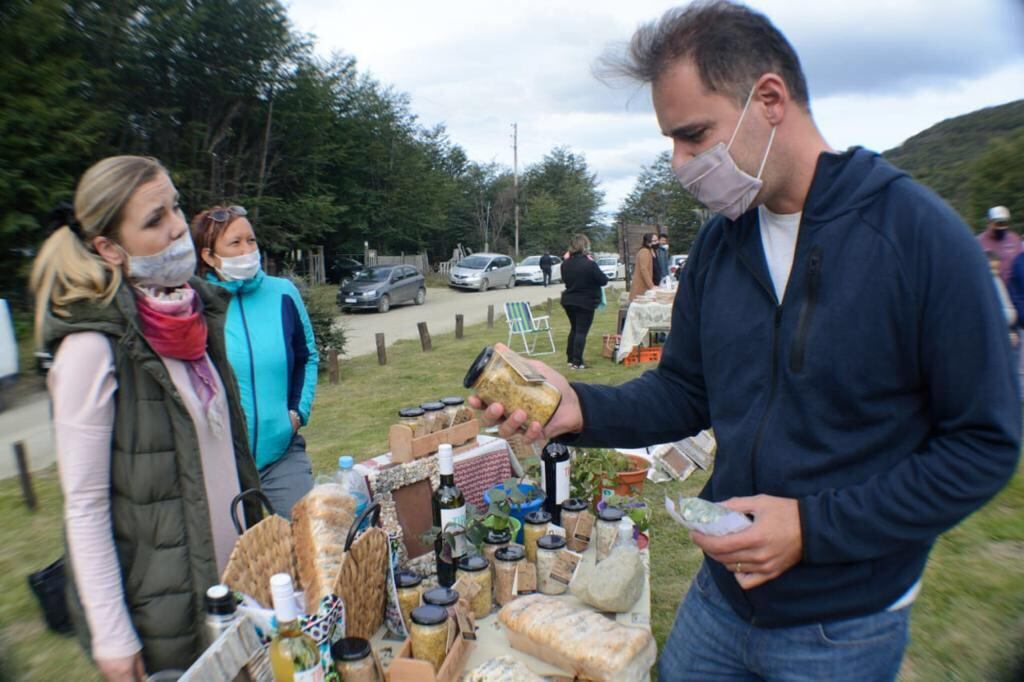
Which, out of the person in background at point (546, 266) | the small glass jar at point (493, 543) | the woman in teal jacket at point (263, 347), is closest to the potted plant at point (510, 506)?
the small glass jar at point (493, 543)

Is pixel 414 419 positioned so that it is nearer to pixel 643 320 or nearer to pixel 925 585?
pixel 925 585

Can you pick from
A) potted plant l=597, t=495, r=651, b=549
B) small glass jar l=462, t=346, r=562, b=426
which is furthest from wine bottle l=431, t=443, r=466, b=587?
→ potted plant l=597, t=495, r=651, b=549

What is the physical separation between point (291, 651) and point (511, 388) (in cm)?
82

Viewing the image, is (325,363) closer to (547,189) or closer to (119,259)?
(119,259)

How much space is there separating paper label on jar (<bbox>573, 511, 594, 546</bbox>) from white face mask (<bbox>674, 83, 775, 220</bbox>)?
5.65ft

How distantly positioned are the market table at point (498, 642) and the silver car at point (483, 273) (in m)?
24.7

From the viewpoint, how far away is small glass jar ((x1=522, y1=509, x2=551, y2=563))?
2590 mm

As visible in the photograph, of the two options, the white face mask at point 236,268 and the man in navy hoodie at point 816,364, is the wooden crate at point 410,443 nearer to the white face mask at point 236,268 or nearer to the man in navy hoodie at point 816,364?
the white face mask at point 236,268

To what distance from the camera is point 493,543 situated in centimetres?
248

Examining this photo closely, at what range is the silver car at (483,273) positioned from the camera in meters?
27.0

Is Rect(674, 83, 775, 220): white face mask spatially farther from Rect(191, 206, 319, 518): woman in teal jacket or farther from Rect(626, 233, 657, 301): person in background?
Rect(626, 233, 657, 301): person in background

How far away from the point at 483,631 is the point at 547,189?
5977cm

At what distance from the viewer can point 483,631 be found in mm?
2215

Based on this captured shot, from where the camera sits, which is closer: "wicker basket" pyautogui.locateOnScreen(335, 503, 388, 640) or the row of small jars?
"wicker basket" pyautogui.locateOnScreen(335, 503, 388, 640)
